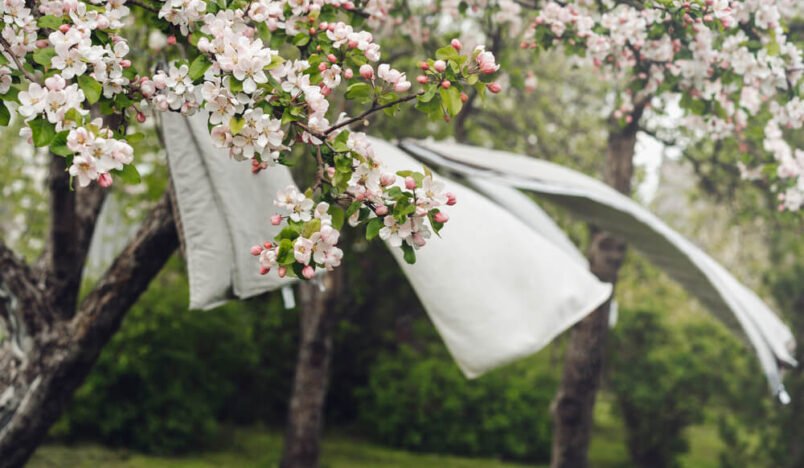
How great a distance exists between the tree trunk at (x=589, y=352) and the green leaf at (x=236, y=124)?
4478mm

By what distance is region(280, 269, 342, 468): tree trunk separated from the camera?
6098 millimetres

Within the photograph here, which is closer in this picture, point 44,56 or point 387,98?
point 44,56

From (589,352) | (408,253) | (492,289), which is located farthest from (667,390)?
(408,253)

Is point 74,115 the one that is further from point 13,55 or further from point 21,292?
point 21,292

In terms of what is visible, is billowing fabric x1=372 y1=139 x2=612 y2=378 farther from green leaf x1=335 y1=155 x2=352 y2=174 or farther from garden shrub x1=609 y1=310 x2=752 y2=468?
garden shrub x1=609 y1=310 x2=752 y2=468

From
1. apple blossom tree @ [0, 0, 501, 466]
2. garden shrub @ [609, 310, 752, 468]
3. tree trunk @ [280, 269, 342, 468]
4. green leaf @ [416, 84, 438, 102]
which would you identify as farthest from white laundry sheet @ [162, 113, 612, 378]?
garden shrub @ [609, 310, 752, 468]

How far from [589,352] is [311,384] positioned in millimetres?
2435

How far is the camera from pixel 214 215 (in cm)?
324

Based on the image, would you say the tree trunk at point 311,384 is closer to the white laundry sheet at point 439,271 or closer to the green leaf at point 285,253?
the white laundry sheet at point 439,271

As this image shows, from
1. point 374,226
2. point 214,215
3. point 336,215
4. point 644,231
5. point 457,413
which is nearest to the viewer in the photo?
point 374,226

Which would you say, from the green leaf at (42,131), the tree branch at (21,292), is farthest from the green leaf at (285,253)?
the tree branch at (21,292)

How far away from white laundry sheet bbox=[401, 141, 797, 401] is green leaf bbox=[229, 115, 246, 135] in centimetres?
256

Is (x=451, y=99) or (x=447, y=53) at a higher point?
(x=447, y=53)

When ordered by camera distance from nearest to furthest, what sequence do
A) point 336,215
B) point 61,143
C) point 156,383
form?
point 61,143 < point 336,215 < point 156,383
